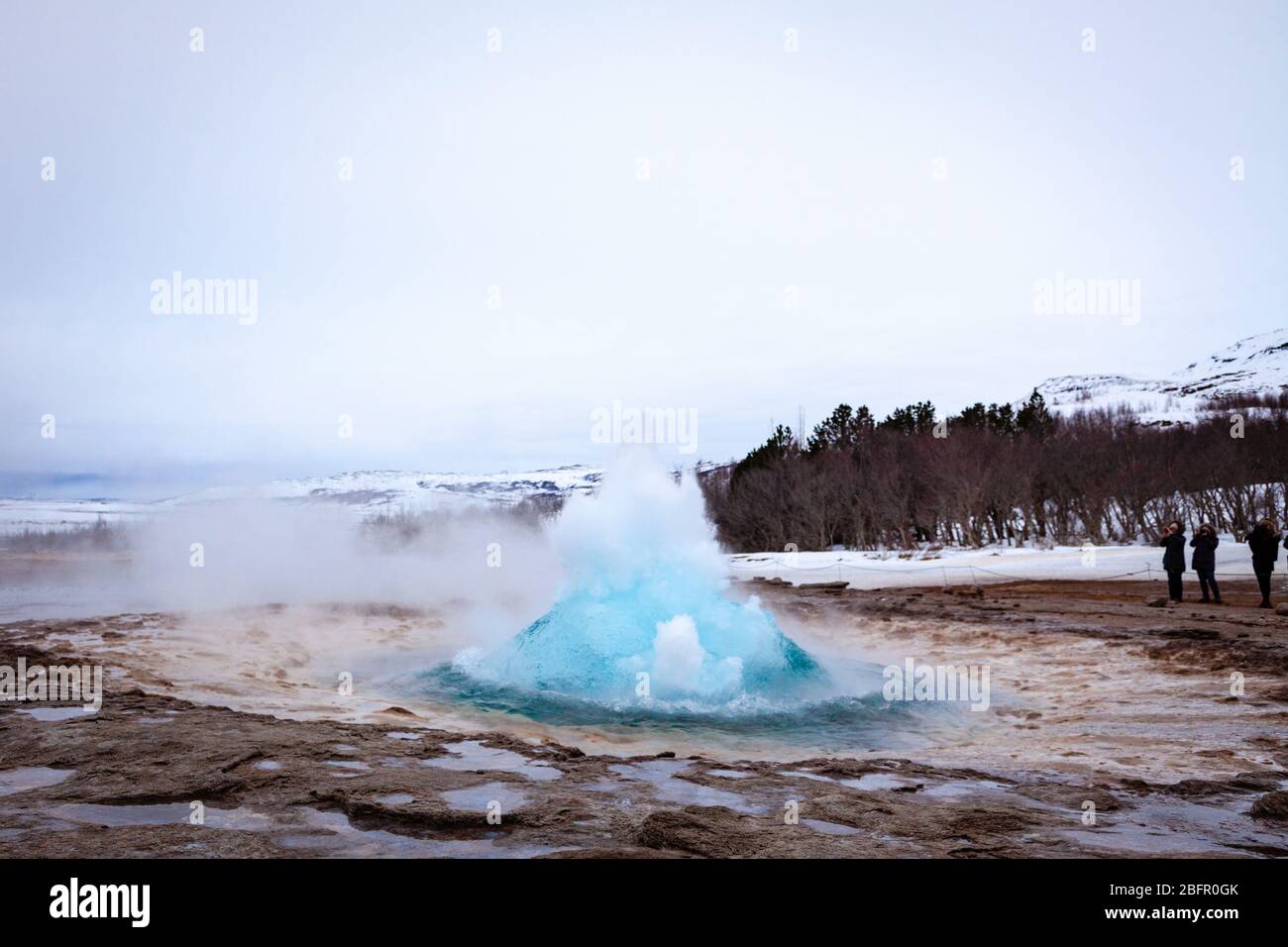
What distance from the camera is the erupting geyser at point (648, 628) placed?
32.5 ft

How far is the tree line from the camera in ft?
138

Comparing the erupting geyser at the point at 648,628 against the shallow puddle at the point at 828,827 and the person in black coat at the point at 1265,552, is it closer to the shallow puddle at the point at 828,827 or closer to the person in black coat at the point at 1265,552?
the shallow puddle at the point at 828,827

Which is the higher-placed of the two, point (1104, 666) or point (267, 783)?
point (267, 783)

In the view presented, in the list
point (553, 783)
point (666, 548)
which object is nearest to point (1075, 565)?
point (666, 548)

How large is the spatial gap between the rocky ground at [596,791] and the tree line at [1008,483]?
128 ft

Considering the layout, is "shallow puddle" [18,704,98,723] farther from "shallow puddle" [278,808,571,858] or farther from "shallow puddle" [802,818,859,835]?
"shallow puddle" [802,818,859,835]

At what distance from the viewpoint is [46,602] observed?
22.5 metres

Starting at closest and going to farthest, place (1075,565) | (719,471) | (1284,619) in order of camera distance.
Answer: (1284,619) → (1075,565) → (719,471)

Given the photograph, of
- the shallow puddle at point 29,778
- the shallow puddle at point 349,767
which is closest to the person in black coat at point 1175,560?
the shallow puddle at point 349,767

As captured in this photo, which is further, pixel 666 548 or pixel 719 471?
pixel 719 471

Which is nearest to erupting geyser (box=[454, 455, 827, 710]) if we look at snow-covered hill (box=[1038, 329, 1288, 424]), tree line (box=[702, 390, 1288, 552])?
tree line (box=[702, 390, 1288, 552])
